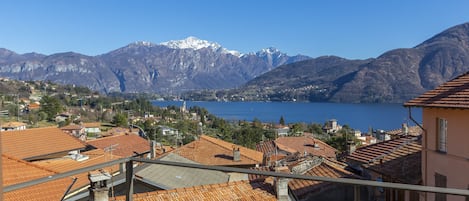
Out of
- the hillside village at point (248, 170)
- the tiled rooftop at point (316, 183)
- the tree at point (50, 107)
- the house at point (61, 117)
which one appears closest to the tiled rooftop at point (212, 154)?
the hillside village at point (248, 170)

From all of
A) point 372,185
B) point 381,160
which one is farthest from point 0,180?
point 381,160

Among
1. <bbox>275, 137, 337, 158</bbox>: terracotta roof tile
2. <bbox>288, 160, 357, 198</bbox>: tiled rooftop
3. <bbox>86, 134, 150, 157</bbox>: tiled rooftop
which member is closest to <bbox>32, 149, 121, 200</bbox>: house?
<bbox>288, 160, 357, 198</bbox>: tiled rooftop

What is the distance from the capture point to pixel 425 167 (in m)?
9.77

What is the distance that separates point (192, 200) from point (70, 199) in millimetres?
2955

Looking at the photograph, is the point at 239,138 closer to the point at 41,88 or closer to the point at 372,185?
the point at 372,185

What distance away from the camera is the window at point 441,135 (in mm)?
9148

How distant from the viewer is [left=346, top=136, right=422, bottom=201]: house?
1017 centimetres

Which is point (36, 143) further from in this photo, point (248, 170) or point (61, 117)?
point (61, 117)

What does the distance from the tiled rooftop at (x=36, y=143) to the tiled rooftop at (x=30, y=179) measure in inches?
330

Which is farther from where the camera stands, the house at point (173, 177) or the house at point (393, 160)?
the house at point (173, 177)

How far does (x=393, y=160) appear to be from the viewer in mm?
10969

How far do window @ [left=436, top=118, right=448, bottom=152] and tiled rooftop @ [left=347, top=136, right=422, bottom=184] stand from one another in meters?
1.18

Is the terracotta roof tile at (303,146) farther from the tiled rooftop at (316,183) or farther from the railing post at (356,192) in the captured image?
the railing post at (356,192)

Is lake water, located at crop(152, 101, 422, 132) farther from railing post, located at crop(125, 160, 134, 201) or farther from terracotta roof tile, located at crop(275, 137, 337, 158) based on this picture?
railing post, located at crop(125, 160, 134, 201)
